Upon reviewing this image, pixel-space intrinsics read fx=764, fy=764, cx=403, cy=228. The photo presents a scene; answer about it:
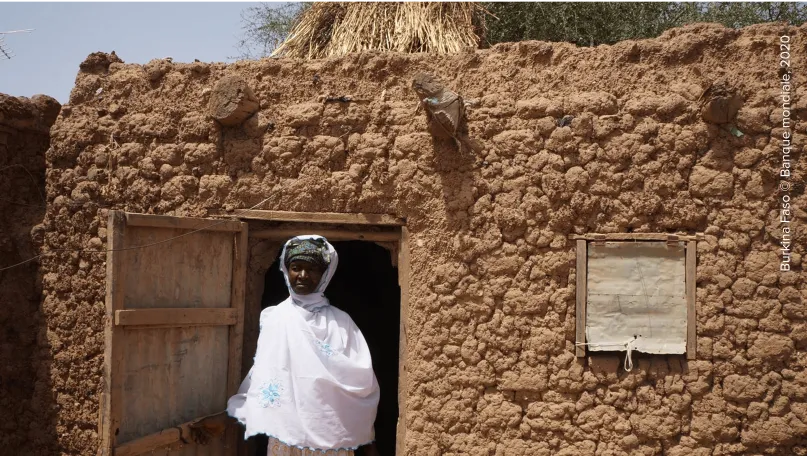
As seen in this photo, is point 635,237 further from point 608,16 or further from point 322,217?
point 608,16

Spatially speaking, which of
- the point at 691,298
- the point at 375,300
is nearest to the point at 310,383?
the point at 691,298

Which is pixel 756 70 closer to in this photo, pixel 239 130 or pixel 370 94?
pixel 370 94

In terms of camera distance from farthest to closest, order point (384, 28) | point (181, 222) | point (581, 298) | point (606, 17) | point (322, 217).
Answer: point (606, 17) < point (384, 28) < point (322, 217) < point (181, 222) < point (581, 298)

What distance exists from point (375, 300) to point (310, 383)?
9.38 ft

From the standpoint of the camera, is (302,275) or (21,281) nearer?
(302,275)

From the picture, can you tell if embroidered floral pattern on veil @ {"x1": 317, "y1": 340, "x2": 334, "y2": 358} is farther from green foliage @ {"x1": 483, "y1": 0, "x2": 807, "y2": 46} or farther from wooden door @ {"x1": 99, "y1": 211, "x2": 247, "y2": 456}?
green foliage @ {"x1": 483, "y1": 0, "x2": 807, "y2": 46}

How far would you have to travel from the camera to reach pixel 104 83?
482cm

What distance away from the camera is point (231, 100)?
174 inches

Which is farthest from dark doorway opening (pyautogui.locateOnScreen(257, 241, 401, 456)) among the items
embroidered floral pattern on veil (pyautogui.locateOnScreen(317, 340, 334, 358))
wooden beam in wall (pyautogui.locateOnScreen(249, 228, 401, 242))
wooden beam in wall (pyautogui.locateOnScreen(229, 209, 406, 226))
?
embroidered floral pattern on veil (pyautogui.locateOnScreen(317, 340, 334, 358))

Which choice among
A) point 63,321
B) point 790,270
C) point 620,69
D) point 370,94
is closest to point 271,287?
point 63,321

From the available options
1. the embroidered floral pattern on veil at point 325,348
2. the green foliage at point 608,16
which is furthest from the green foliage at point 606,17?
the embroidered floral pattern on veil at point 325,348

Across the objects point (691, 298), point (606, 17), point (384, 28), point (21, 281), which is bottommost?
point (21, 281)

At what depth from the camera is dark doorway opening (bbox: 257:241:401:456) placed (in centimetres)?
670

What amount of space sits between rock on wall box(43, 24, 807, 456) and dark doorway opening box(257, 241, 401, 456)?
2.30m
